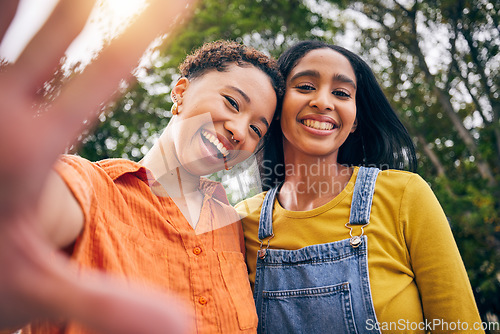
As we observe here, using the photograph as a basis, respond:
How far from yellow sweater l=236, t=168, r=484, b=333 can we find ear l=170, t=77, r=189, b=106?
2.28 feet

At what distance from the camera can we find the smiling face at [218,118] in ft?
3.97

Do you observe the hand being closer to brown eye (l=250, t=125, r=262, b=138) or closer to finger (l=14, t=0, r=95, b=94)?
finger (l=14, t=0, r=95, b=94)

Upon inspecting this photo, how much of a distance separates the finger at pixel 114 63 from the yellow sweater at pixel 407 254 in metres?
1.26

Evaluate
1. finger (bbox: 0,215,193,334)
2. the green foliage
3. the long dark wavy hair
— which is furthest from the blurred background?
finger (bbox: 0,215,193,334)

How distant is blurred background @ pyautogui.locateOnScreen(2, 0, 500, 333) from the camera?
18.2 feet

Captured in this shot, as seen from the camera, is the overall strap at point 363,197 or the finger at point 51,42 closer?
the finger at point 51,42

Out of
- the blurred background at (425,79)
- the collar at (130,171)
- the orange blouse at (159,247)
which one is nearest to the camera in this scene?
the orange blouse at (159,247)

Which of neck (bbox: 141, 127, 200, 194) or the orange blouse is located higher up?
neck (bbox: 141, 127, 200, 194)

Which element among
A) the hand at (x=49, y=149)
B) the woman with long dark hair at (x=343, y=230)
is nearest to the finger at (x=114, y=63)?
the hand at (x=49, y=149)

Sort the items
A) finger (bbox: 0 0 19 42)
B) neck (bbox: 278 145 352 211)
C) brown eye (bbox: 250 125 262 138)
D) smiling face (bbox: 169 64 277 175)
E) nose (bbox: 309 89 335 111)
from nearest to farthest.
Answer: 1. finger (bbox: 0 0 19 42)
2. smiling face (bbox: 169 64 277 175)
3. brown eye (bbox: 250 125 262 138)
4. nose (bbox: 309 89 335 111)
5. neck (bbox: 278 145 352 211)

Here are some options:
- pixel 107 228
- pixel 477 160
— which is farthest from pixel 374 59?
pixel 107 228

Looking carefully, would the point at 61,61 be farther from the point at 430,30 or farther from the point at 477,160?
the point at 430,30

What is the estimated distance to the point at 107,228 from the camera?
2.73ft

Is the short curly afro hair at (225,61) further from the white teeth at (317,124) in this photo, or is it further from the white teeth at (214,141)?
the white teeth at (214,141)
